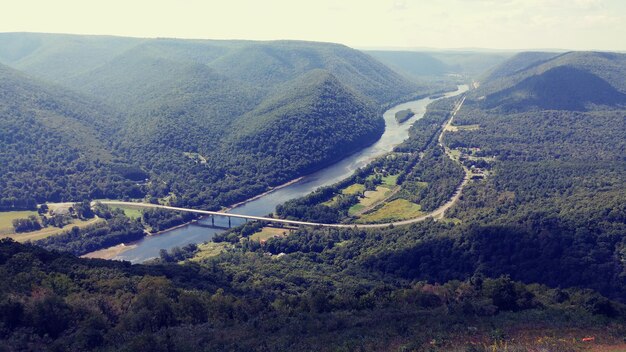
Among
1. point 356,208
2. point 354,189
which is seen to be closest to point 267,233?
point 356,208

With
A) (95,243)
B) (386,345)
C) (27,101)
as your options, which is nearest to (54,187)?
(95,243)

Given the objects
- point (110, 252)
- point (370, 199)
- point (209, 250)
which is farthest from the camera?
point (370, 199)

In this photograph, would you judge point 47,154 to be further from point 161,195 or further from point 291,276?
point 291,276

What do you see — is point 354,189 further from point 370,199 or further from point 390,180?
point 390,180

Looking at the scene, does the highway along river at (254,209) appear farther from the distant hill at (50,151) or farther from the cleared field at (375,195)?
the distant hill at (50,151)

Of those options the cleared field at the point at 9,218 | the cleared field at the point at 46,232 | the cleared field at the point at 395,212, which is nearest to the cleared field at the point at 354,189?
the cleared field at the point at 395,212

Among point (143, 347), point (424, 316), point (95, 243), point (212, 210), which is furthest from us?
point (212, 210)

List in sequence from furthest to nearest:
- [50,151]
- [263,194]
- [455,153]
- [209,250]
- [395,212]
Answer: [455,153] < [50,151] < [263,194] < [395,212] < [209,250]
